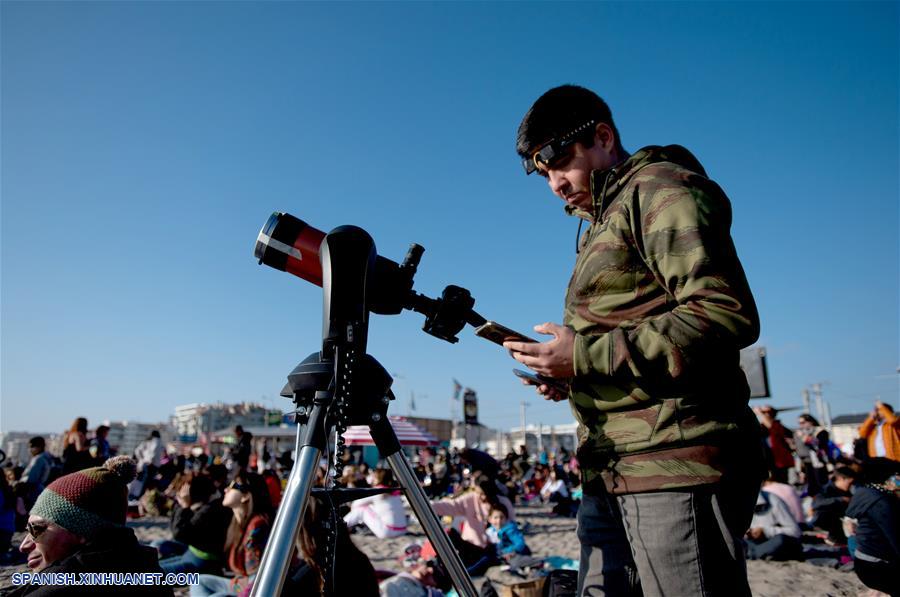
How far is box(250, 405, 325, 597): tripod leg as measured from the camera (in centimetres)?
117

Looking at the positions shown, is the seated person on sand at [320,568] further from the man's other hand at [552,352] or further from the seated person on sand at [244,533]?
the man's other hand at [552,352]

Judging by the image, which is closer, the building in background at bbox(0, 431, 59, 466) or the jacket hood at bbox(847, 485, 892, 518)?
the jacket hood at bbox(847, 485, 892, 518)

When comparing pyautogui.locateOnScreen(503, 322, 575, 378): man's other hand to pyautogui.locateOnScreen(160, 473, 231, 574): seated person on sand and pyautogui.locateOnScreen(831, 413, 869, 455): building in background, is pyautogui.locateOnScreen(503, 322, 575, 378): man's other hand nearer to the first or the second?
pyautogui.locateOnScreen(160, 473, 231, 574): seated person on sand

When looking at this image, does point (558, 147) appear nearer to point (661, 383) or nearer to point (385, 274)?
point (385, 274)

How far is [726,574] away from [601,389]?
0.53m

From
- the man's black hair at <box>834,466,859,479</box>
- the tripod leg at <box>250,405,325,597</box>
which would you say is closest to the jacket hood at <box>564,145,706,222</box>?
the tripod leg at <box>250,405,325,597</box>

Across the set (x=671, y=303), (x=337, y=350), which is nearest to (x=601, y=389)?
(x=671, y=303)

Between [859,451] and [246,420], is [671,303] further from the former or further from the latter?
[246,420]

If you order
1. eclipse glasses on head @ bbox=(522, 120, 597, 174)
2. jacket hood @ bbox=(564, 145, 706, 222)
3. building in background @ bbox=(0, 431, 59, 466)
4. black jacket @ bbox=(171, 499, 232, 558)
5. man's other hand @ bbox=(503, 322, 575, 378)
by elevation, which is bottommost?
building in background @ bbox=(0, 431, 59, 466)

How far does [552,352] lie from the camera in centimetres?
145

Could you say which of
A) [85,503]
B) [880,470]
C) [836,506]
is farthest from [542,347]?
[836,506]

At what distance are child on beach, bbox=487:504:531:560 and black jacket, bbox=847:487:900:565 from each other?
12.5 ft

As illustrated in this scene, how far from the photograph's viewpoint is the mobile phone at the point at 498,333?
1.61 m

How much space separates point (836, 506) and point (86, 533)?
31.0ft
